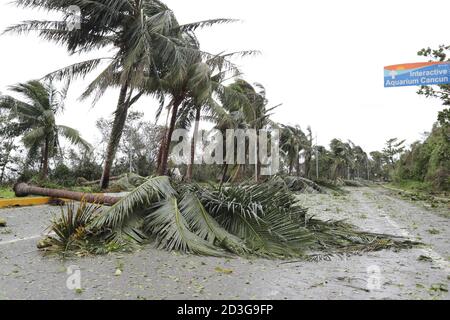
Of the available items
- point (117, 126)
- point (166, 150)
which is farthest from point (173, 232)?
point (166, 150)

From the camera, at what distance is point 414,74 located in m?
11.8

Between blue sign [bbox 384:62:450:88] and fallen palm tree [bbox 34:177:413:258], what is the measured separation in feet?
21.7

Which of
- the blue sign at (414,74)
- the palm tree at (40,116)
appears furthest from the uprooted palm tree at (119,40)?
the blue sign at (414,74)

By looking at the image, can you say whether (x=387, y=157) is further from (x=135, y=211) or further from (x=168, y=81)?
(x=135, y=211)

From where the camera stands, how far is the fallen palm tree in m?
5.39

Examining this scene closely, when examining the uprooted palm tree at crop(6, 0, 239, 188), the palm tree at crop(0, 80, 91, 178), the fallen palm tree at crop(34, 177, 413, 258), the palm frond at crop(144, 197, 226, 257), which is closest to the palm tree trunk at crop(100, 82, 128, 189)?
the uprooted palm tree at crop(6, 0, 239, 188)

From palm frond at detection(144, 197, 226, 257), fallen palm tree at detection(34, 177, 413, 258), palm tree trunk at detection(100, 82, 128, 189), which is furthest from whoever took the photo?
palm tree trunk at detection(100, 82, 128, 189)

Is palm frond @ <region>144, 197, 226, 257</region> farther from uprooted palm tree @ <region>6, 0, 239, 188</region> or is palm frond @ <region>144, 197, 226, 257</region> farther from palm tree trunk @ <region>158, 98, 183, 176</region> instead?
palm tree trunk @ <region>158, 98, 183, 176</region>

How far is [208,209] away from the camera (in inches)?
250

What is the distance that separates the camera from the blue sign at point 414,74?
38.3 ft

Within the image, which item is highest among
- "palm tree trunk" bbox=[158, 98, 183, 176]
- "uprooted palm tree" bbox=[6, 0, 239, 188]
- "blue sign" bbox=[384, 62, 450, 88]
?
"uprooted palm tree" bbox=[6, 0, 239, 188]

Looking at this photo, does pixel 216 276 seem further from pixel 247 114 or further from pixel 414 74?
pixel 247 114
